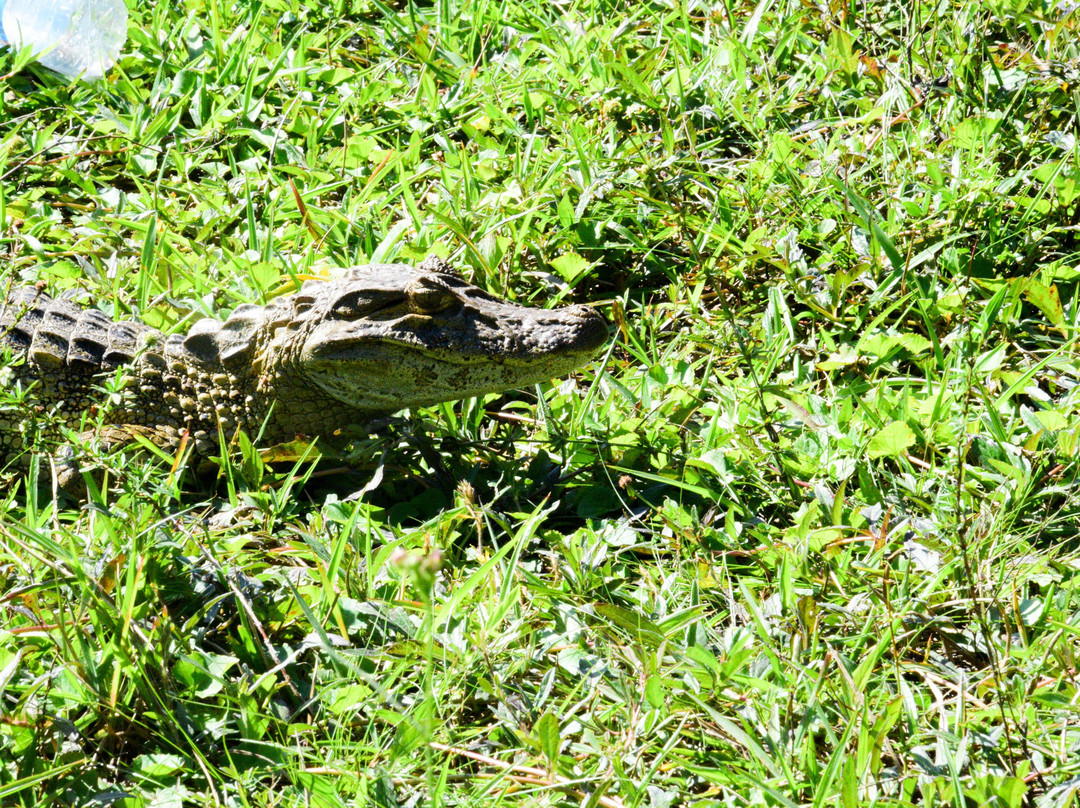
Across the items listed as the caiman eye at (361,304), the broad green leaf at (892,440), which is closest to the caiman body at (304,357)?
the caiman eye at (361,304)

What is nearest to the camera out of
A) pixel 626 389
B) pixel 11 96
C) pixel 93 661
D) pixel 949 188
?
pixel 93 661

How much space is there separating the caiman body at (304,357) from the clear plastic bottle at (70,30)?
211 cm

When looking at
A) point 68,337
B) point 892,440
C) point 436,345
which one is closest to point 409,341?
point 436,345

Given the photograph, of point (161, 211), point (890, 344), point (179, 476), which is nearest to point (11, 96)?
point (161, 211)

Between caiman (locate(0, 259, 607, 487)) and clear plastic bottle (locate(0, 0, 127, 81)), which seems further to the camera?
clear plastic bottle (locate(0, 0, 127, 81))

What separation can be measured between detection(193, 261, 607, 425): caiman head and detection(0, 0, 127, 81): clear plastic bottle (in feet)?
8.91

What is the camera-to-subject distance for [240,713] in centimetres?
249

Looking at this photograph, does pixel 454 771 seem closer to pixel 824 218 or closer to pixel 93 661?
pixel 93 661

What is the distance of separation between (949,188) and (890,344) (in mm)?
774

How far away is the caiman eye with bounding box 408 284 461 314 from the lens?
3.27 metres

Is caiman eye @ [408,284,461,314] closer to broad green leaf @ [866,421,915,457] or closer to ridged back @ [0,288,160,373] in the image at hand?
ridged back @ [0,288,160,373]

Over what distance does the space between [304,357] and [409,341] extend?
0.34 meters

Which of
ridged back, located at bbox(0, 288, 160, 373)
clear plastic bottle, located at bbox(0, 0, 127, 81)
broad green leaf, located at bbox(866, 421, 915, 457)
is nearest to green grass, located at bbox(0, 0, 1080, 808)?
broad green leaf, located at bbox(866, 421, 915, 457)

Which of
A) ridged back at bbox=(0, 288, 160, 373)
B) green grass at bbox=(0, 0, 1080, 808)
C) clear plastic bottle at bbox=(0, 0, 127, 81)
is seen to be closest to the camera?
green grass at bbox=(0, 0, 1080, 808)
